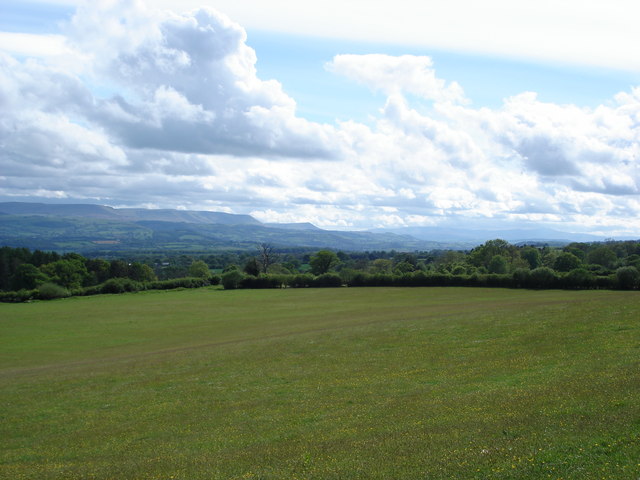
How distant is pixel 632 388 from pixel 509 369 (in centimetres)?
795

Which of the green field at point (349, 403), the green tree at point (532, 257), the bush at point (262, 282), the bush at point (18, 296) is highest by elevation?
the green tree at point (532, 257)

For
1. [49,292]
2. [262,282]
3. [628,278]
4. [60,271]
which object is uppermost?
[628,278]

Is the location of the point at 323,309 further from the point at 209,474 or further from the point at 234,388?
the point at 209,474

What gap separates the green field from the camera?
12906 millimetres

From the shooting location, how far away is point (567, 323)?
34.9m

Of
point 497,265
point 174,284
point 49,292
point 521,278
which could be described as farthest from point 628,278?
point 49,292

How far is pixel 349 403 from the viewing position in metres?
21.1

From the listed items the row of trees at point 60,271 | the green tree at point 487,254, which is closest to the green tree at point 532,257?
the green tree at point 487,254

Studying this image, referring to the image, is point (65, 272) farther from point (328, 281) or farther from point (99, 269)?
point (328, 281)

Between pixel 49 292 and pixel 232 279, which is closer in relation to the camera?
pixel 49 292

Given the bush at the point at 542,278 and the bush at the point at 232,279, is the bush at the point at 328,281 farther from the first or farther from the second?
the bush at the point at 542,278

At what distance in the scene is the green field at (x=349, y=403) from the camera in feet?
42.3

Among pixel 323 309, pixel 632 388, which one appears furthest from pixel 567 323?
pixel 323 309

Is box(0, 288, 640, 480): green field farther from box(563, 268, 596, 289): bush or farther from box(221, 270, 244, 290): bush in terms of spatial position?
box(221, 270, 244, 290): bush
